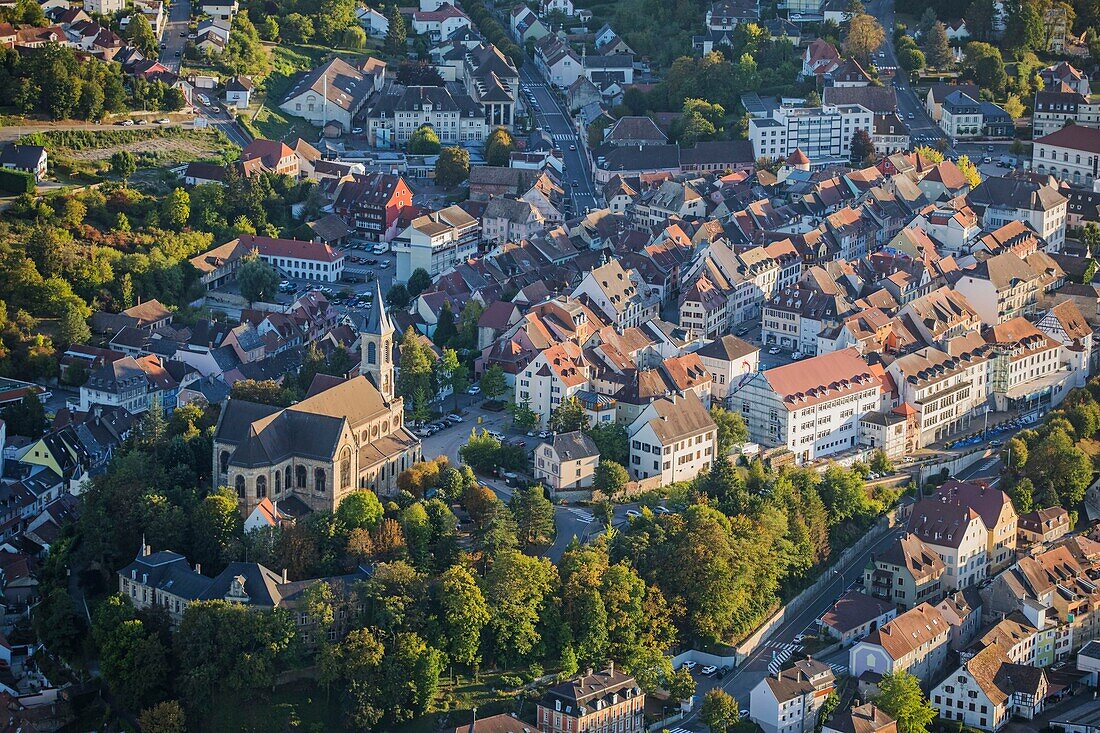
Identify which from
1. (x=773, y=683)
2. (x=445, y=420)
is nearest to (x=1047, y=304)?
(x=445, y=420)

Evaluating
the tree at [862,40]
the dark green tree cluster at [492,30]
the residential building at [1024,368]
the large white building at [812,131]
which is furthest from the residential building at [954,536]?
the dark green tree cluster at [492,30]

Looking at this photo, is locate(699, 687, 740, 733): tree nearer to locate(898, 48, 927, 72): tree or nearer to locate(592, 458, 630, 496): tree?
locate(592, 458, 630, 496): tree

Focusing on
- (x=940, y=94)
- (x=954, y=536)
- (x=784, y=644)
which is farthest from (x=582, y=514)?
(x=940, y=94)

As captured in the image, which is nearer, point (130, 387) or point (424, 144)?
point (130, 387)

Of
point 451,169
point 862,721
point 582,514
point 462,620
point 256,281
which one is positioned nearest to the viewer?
point 862,721

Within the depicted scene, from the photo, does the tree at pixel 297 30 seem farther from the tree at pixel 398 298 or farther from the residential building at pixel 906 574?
the residential building at pixel 906 574

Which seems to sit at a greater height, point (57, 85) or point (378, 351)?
point (378, 351)

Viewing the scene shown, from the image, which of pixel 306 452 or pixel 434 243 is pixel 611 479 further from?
pixel 434 243
